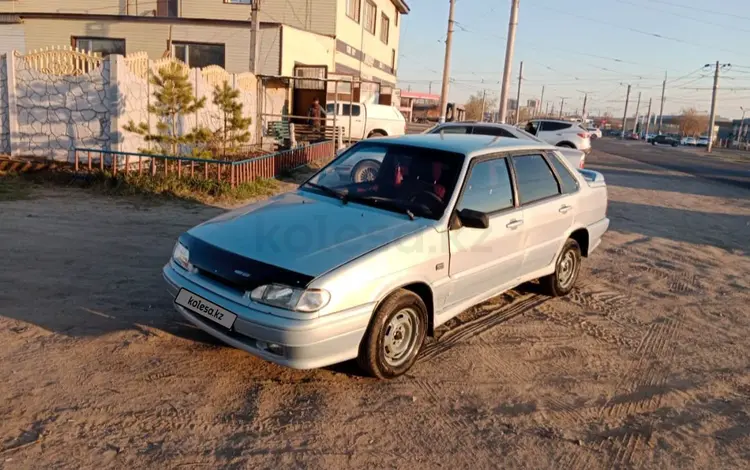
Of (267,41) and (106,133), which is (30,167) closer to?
(106,133)

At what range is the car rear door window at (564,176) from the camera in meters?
5.81

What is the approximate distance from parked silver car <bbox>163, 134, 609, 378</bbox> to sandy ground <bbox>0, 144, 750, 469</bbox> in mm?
369

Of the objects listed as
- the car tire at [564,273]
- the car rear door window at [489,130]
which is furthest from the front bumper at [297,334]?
the car rear door window at [489,130]

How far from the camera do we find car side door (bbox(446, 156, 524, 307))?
439 centimetres

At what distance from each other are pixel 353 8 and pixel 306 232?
2989cm

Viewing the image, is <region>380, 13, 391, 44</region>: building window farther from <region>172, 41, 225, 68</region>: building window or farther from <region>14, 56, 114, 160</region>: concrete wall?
<region>14, 56, 114, 160</region>: concrete wall

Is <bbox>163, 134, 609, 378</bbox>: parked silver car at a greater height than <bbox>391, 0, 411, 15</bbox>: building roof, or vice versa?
<bbox>391, 0, 411, 15</bbox>: building roof

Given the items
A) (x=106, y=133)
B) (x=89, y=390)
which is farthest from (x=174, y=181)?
(x=89, y=390)

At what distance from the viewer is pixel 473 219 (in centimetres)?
426

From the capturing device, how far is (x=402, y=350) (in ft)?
13.5

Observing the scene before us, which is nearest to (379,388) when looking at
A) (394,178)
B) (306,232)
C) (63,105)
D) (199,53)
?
(306,232)

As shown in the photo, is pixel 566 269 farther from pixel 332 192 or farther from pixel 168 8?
pixel 168 8

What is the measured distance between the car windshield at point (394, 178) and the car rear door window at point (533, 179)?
78 centimetres

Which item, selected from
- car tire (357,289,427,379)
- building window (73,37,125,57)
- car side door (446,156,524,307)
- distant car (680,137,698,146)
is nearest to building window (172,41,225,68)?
building window (73,37,125,57)
